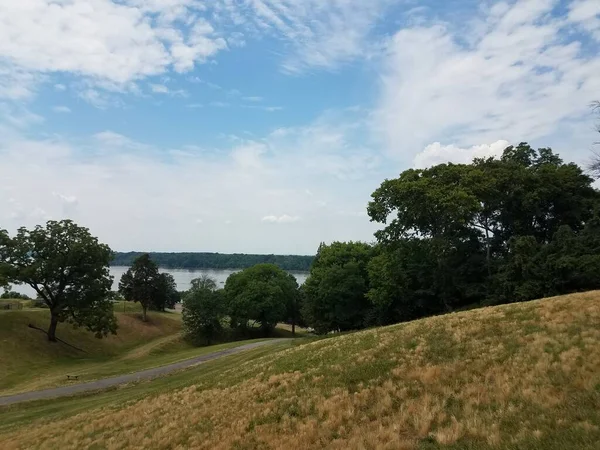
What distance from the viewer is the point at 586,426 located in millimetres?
7891

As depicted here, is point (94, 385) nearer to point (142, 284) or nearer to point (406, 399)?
point (406, 399)

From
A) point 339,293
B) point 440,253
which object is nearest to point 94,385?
point 440,253

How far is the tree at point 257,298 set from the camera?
3164 inches

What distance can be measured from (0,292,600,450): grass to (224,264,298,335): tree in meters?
59.2

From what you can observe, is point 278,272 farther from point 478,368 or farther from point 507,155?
point 478,368

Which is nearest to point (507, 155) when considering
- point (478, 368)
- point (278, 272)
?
point (278, 272)

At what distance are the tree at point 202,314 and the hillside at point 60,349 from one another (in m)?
2.57

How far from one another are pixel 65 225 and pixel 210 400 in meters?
46.5

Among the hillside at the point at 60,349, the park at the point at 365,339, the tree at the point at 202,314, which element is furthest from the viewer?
the tree at the point at 202,314

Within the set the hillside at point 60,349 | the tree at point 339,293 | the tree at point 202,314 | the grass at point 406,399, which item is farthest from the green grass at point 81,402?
the tree at point 202,314

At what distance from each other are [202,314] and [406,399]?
5856 centimetres

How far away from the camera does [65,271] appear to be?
2169 inches

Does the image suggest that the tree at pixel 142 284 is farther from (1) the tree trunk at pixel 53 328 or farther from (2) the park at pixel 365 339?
(1) the tree trunk at pixel 53 328

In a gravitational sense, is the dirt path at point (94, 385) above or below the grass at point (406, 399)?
below
